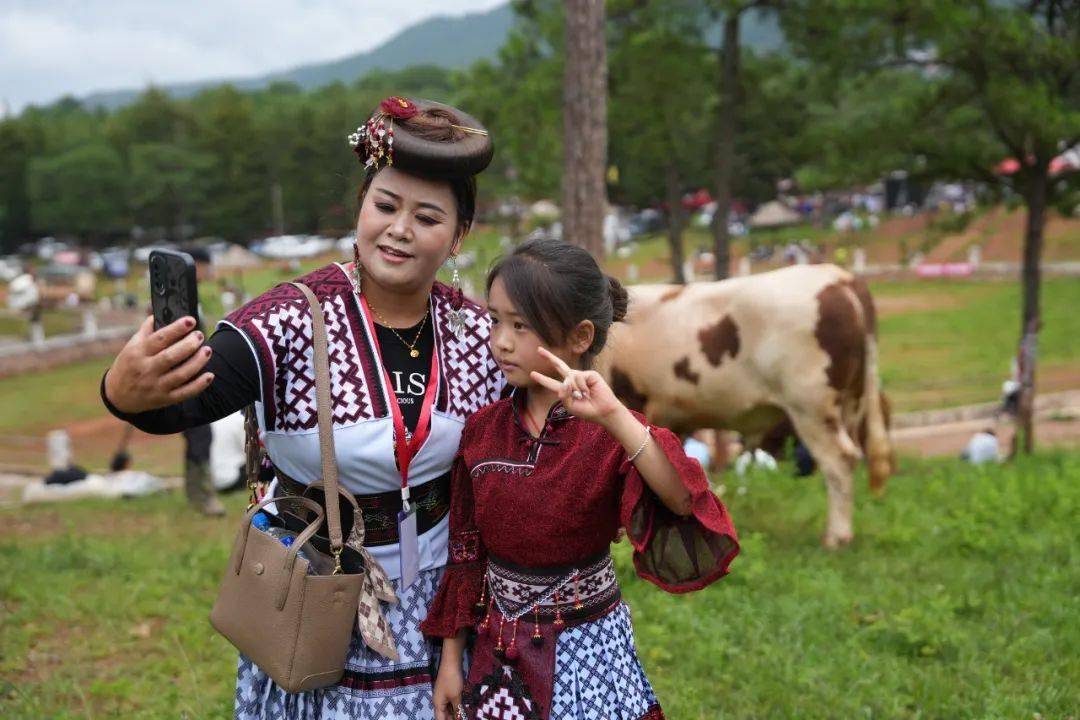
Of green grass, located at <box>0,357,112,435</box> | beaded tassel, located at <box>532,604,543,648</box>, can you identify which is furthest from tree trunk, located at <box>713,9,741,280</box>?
beaded tassel, located at <box>532,604,543,648</box>

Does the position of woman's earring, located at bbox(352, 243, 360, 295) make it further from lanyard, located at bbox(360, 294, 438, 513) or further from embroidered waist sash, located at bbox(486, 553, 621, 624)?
embroidered waist sash, located at bbox(486, 553, 621, 624)

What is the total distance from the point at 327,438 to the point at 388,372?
0.24 metres

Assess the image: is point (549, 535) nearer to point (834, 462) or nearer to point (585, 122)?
point (834, 462)

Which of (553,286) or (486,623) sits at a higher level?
(553,286)

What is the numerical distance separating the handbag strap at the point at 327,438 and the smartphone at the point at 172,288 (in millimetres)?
394

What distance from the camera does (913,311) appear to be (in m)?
29.0

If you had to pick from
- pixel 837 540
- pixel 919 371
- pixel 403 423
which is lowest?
pixel 919 371

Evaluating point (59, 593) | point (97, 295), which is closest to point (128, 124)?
point (97, 295)

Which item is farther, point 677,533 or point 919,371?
point 919,371

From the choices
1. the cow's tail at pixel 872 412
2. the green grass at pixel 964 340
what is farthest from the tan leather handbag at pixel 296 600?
the green grass at pixel 964 340

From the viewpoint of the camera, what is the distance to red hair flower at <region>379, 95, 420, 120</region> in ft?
8.21

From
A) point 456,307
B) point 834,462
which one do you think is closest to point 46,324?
point 834,462

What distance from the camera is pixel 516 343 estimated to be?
2.41 metres

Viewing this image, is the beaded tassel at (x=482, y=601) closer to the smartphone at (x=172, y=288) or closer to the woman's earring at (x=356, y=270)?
the woman's earring at (x=356, y=270)
